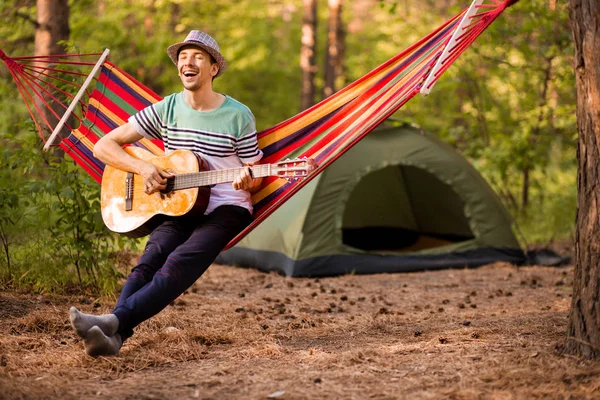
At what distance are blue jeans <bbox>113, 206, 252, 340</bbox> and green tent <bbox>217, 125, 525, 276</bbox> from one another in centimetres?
281

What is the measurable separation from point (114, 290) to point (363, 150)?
2852mm

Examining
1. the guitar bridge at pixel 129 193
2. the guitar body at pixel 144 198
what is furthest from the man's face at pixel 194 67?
the guitar bridge at pixel 129 193

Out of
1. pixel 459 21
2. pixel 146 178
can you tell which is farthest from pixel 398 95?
pixel 146 178

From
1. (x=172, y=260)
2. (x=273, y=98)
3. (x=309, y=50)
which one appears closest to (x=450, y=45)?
(x=172, y=260)

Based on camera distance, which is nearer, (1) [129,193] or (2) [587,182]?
(2) [587,182]

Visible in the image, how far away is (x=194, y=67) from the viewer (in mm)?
3496

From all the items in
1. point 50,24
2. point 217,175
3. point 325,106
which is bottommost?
point 217,175

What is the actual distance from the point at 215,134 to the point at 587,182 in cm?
164

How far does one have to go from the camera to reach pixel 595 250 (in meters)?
2.89

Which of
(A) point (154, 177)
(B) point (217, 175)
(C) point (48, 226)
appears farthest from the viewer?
(C) point (48, 226)

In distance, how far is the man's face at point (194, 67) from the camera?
11.4 feet

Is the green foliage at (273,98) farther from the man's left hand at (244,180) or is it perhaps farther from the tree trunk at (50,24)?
the man's left hand at (244,180)

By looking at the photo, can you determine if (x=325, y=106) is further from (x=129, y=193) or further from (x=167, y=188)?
(x=129, y=193)

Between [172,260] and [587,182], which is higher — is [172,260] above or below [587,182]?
below
